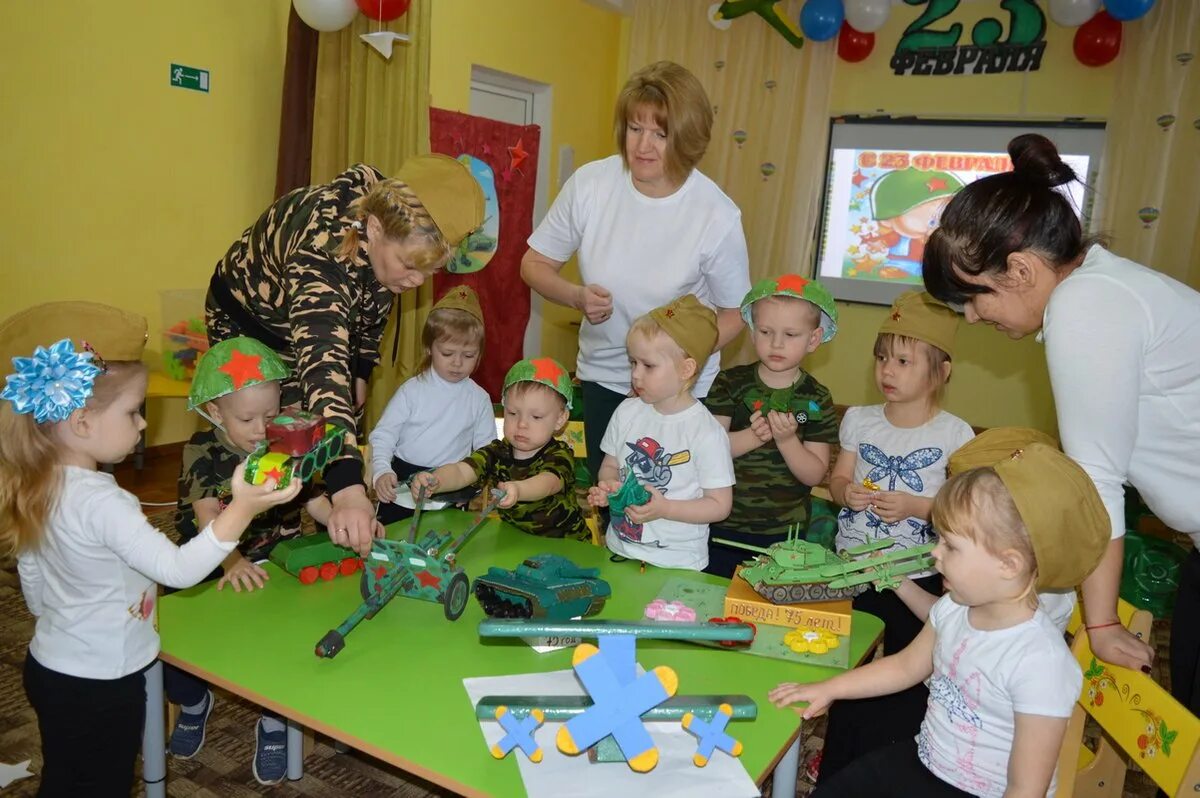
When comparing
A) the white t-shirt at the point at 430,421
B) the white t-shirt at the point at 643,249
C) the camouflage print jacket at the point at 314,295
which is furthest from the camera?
the white t-shirt at the point at 430,421

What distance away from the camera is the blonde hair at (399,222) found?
72.5 inches

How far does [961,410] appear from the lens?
21.3 ft

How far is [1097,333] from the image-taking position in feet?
4.54

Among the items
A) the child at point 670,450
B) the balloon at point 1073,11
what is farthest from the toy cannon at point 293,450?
the balloon at point 1073,11

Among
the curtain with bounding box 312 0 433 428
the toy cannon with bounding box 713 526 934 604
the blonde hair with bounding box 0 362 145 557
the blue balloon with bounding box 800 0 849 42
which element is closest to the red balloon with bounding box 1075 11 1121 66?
the blue balloon with bounding box 800 0 849 42

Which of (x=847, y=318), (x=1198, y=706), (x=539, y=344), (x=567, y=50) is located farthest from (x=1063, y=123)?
(x=1198, y=706)

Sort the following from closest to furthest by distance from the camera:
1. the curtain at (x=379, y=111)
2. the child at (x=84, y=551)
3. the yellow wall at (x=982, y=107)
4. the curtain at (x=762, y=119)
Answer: the child at (x=84, y=551)
the curtain at (x=379, y=111)
the yellow wall at (x=982, y=107)
the curtain at (x=762, y=119)

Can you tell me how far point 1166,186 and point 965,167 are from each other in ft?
4.00

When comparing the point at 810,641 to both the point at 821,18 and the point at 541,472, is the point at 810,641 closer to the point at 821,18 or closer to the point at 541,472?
the point at 541,472

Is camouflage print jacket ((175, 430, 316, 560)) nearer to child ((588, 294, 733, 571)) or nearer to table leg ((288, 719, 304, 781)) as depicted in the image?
table leg ((288, 719, 304, 781))

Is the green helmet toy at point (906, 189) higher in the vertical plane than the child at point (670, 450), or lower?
higher

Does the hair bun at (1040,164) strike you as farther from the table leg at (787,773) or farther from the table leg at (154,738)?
the table leg at (154,738)

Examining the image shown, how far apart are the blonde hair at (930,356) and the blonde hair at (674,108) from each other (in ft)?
2.23

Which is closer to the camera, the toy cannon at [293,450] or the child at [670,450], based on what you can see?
the toy cannon at [293,450]
